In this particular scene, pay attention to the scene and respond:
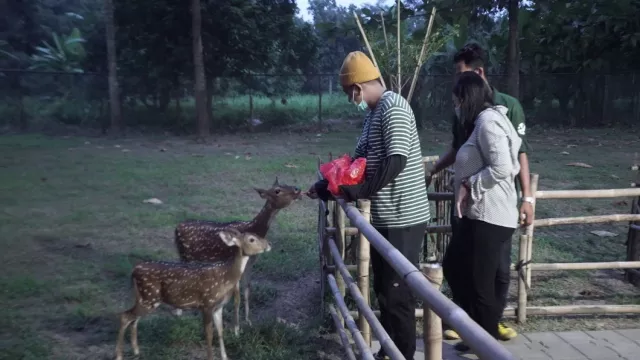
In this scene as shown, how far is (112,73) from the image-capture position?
17.7 meters

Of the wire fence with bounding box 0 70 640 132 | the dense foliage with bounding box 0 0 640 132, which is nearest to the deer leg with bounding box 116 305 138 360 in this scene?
the dense foliage with bounding box 0 0 640 132

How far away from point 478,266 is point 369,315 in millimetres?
846

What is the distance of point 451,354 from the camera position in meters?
4.05

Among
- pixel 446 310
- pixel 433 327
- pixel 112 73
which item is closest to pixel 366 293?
pixel 433 327

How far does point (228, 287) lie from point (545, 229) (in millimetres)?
4868

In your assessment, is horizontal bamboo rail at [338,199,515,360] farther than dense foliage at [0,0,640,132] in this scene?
No

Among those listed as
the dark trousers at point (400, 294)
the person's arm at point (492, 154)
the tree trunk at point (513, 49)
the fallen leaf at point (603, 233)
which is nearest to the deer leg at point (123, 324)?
the dark trousers at point (400, 294)

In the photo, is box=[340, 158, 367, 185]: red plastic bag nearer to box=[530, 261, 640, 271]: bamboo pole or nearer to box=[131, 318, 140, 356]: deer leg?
box=[131, 318, 140, 356]: deer leg

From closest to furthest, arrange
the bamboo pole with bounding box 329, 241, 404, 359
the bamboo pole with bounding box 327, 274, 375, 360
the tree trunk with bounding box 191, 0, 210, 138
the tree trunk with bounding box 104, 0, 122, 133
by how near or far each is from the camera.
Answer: the bamboo pole with bounding box 329, 241, 404, 359 → the bamboo pole with bounding box 327, 274, 375, 360 → the tree trunk with bounding box 191, 0, 210, 138 → the tree trunk with bounding box 104, 0, 122, 133

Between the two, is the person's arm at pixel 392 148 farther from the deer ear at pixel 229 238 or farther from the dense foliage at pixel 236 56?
the dense foliage at pixel 236 56

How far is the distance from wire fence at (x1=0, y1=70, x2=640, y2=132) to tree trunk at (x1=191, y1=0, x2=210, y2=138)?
1.68 metres

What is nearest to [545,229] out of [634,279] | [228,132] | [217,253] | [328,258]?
[634,279]

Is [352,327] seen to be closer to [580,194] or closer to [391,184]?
[391,184]

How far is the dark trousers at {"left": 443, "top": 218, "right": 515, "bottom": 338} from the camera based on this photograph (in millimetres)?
3578
